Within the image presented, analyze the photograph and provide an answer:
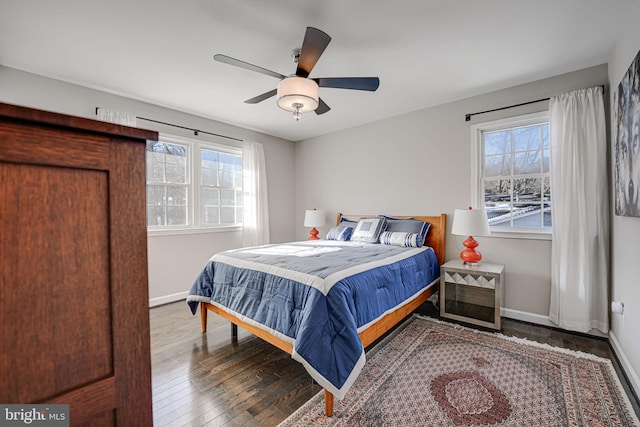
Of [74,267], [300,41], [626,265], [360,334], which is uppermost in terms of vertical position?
[300,41]

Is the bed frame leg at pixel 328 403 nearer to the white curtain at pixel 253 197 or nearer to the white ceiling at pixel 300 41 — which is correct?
the white ceiling at pixel 300 41

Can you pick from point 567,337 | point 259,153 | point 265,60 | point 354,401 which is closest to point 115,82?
point 265,60

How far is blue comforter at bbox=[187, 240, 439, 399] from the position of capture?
5.54 feet

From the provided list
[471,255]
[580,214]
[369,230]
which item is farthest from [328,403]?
[580,214]

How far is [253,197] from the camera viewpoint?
4621 millimetres

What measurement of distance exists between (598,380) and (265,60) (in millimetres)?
3640

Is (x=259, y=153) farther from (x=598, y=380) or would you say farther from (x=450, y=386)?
(x=598, y=380)

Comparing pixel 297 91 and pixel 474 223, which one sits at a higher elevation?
pixel 297 91

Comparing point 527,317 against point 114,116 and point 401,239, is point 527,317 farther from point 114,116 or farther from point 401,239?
point 114,116

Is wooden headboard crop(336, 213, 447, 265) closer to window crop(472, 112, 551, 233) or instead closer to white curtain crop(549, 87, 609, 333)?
window crop(472, 112, 551, 233)

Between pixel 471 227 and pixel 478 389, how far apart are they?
5.00ft

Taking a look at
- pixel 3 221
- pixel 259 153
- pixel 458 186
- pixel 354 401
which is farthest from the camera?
pixel 259 153

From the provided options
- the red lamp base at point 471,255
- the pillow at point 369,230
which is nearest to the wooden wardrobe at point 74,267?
the red lamp base at point 471,255

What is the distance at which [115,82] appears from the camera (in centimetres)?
299
